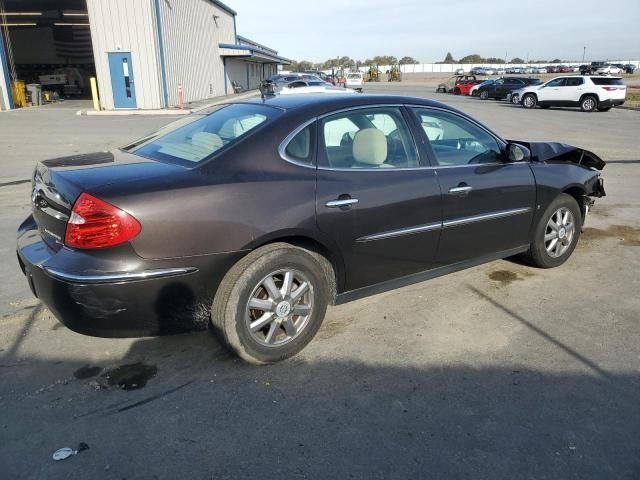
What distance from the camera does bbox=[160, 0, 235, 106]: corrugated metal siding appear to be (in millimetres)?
26328

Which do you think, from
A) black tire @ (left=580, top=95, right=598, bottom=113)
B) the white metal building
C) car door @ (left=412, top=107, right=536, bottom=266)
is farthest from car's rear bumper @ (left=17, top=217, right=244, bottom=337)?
black tire @ (left=580, top=95, right=598, bottom=113)

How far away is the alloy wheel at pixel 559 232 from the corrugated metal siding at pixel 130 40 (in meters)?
23.7

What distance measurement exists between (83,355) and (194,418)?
1076 mm

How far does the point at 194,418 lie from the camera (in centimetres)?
273

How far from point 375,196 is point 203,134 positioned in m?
1.28

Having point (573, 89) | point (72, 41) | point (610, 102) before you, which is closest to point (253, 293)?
point (610, 102)

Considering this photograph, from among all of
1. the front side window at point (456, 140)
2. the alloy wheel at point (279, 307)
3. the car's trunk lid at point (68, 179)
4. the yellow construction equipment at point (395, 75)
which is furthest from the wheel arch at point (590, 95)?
the yellow construction equipment at point (395, 75)

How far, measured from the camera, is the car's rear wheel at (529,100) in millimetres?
27625

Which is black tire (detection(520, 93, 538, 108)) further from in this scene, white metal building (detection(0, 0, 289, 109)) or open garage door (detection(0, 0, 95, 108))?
open garage door (detection(0, 0, 95, 108))

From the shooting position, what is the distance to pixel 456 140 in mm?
4137

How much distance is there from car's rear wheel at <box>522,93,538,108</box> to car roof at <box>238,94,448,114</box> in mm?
26637

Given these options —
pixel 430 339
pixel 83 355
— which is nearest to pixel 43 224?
pixel 83 355

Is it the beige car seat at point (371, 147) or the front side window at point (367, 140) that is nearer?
the front side window at point (367, 140)

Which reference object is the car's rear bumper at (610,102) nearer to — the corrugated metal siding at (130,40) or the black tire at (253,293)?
the corrugated metal siding at (130,40)
